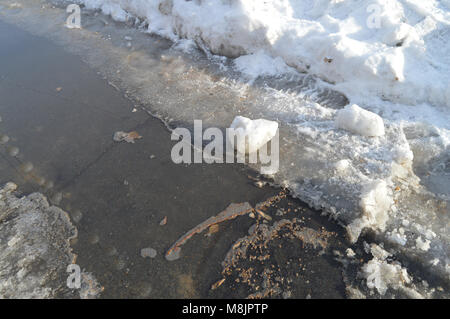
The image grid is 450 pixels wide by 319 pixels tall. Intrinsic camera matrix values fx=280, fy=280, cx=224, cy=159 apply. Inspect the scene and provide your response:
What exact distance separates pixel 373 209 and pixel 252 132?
1.35 meters

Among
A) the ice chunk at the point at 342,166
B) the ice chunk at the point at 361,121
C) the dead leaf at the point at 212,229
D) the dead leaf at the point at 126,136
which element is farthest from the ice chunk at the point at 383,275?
the dead leaf at the point at 126,136

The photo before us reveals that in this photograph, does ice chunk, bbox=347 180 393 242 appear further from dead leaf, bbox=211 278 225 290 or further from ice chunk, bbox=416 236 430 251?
dead leaf, bbox=211 278 225 290

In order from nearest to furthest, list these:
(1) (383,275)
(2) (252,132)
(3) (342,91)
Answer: (1) (383,275) < (2) (252,132) < (3) (342,91)

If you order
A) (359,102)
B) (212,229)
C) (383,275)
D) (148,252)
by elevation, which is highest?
(359,102)

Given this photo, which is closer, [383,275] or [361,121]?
[383,275]

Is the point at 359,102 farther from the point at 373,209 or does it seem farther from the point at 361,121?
the point at 373,209

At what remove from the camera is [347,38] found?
12.2 ft

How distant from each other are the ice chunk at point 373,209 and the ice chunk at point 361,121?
75 centimetres

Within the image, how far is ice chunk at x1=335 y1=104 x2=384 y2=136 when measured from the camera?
120 inches

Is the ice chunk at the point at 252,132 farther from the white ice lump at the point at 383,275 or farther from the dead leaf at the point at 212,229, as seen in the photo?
the white ice lump at the point at 383,275

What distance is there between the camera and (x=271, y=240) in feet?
7.93

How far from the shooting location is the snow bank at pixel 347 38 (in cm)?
342

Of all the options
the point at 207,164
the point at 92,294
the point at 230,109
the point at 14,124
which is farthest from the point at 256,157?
the point at 14,124

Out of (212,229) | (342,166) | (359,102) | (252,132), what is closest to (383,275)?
(342,166)
